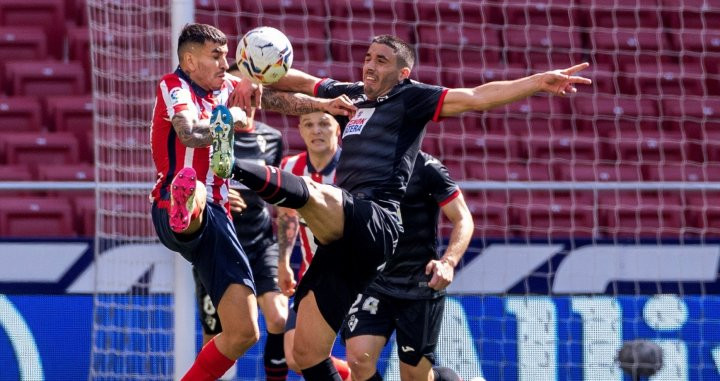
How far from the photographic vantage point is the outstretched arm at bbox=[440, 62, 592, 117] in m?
5.15

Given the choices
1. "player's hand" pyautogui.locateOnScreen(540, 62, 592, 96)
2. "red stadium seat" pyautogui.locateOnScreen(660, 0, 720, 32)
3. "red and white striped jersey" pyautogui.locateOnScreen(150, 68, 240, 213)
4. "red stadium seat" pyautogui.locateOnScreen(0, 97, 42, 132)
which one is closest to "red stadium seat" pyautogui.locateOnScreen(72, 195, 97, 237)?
"red stadium seat" pyautogui.locateOnScreen(0, 97, 42, 132)

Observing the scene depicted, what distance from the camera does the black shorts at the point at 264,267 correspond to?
6.78m

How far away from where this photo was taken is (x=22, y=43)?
10.8m

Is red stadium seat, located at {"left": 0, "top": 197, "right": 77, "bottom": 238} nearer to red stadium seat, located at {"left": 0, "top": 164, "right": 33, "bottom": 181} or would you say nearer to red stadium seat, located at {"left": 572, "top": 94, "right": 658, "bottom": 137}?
red stadium seat, located at {"left": 0, "top": 164, "right": 33, "bottom": 181}

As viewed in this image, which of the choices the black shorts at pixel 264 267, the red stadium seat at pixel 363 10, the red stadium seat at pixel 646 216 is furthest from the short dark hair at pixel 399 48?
the red stadium seat at pixel 363 10

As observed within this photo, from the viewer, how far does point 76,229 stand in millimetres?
9750

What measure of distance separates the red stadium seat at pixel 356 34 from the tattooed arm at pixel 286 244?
362 centimetres

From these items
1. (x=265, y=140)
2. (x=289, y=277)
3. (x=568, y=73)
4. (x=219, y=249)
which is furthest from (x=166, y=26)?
(x=568, y=73)

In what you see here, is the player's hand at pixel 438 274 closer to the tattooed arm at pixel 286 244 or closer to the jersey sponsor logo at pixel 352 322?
the jersey sponsor logo at pixel 352 322

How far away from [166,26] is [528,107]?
3581 mm

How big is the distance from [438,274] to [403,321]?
447 millimetres

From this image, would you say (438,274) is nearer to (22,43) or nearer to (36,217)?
(36,217)

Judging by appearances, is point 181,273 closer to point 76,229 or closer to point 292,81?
point 292,81

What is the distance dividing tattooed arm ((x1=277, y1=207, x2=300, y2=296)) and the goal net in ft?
3.17
